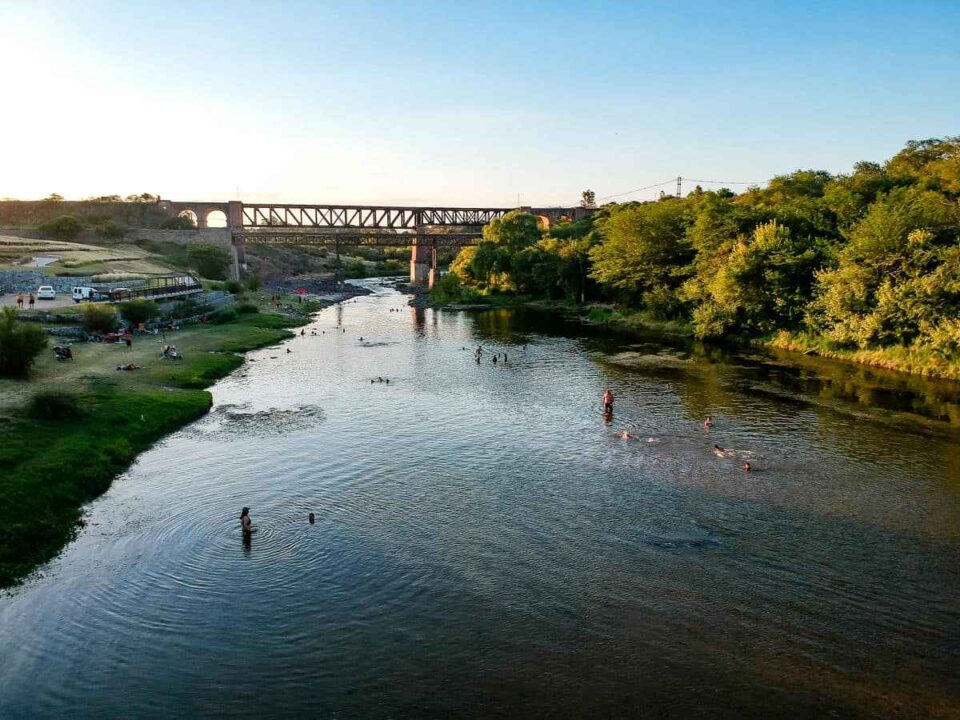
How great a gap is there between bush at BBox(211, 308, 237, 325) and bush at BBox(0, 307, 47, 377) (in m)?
38.6

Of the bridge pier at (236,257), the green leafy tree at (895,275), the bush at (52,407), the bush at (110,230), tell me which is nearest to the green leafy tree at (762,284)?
the green leafy tree at (895,275)

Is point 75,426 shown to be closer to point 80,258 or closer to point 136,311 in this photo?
point 136,311

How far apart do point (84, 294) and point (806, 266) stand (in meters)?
73.3

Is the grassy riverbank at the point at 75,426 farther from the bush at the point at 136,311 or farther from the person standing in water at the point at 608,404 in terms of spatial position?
the person standing in water at the point at 608,404

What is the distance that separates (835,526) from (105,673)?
25942 mm

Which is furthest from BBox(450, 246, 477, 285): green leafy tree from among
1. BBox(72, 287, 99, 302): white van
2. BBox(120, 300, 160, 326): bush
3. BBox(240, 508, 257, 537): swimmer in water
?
BBox(240, 508, 257, 537): swimmer in water

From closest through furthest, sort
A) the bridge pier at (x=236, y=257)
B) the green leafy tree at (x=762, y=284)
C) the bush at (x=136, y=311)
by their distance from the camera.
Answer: the green leafy tree at (x=762, y=284) → the bush at (x=136, y=311) → the bridge pier at (x=236, y=257)

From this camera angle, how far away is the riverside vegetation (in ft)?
191

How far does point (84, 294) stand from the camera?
74875 millimetres

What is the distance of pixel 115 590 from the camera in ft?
77.9

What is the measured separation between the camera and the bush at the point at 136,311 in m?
71.0

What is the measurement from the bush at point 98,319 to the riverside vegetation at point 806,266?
194 ft

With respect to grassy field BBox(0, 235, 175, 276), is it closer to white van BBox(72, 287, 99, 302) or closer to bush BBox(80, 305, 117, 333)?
white van BBox(72, 287, 99, 302)

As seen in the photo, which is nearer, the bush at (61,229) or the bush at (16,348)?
the bush at (16,348)
